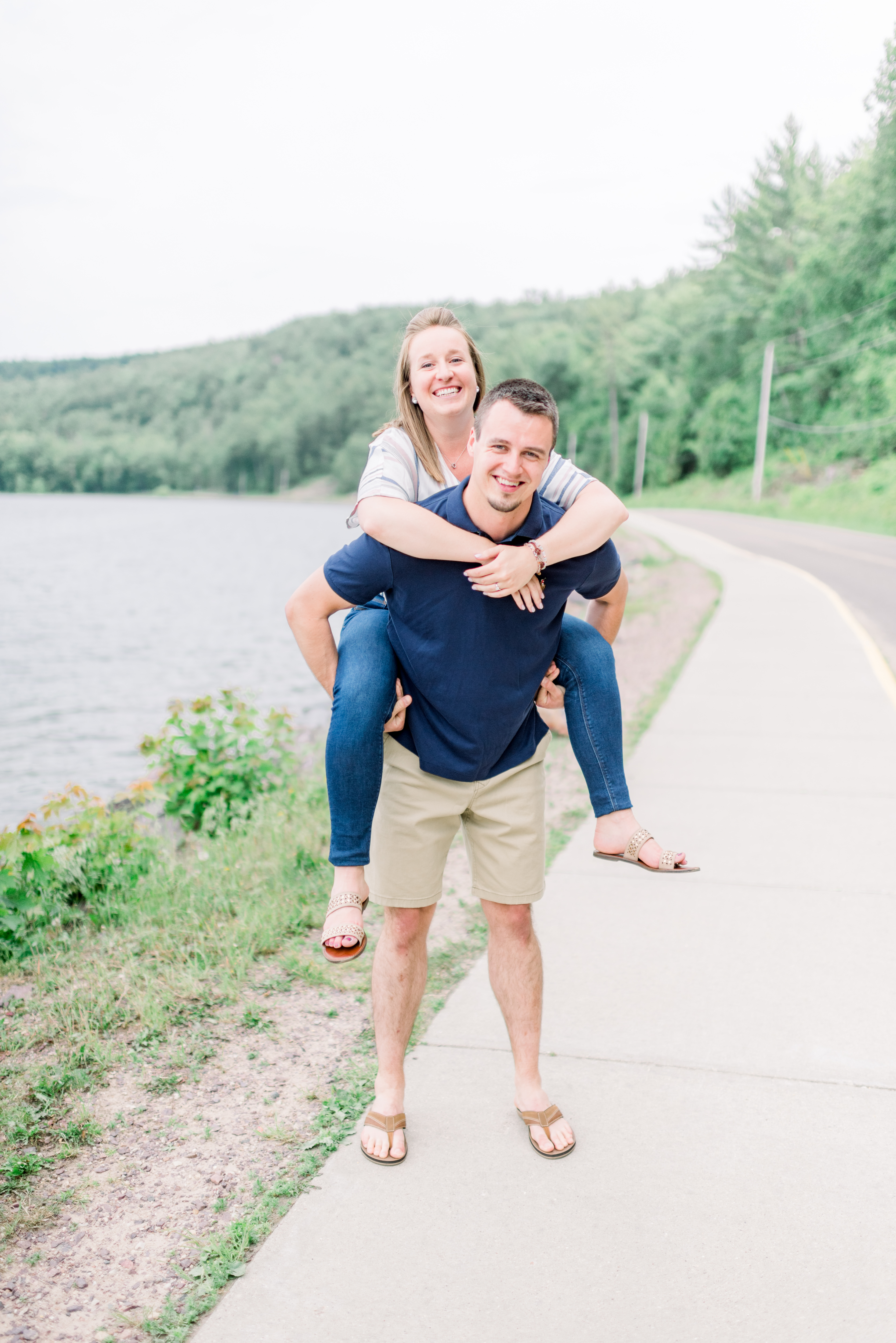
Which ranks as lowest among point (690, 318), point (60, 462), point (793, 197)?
point (60, 462)

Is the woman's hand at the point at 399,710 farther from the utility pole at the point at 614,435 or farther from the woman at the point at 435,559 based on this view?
the utility pole at the point at 614,435

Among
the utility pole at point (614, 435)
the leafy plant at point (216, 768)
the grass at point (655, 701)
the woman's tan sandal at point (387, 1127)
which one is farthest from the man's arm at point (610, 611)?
the utility pole at point (614, 435)

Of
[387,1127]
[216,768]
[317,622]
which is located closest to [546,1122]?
[387,1127]

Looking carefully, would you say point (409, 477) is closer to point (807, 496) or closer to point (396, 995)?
point (396, 995)

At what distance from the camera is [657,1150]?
2.78 meters

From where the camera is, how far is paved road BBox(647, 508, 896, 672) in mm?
13188

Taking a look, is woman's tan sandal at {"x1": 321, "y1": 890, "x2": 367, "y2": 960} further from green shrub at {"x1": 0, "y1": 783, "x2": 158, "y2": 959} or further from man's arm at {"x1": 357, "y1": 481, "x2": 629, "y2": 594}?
green shrub at {"x1": 0, "y1": 783, "x2": 158, "y2": 959}

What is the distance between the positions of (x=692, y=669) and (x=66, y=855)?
20.2 feet

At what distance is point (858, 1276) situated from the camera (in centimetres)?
230

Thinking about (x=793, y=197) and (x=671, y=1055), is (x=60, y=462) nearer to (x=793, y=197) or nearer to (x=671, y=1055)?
(x=793, y=197)

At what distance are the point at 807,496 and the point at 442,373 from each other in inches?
1721

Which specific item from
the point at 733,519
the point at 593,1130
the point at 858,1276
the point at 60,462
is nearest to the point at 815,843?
the point at 593,1130

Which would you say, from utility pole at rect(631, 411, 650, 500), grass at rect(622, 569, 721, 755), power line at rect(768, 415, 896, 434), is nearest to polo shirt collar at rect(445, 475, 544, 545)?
grass at rect(622, 569, 721, 755)

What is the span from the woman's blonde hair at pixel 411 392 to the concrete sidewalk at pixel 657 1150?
184 centimetres
